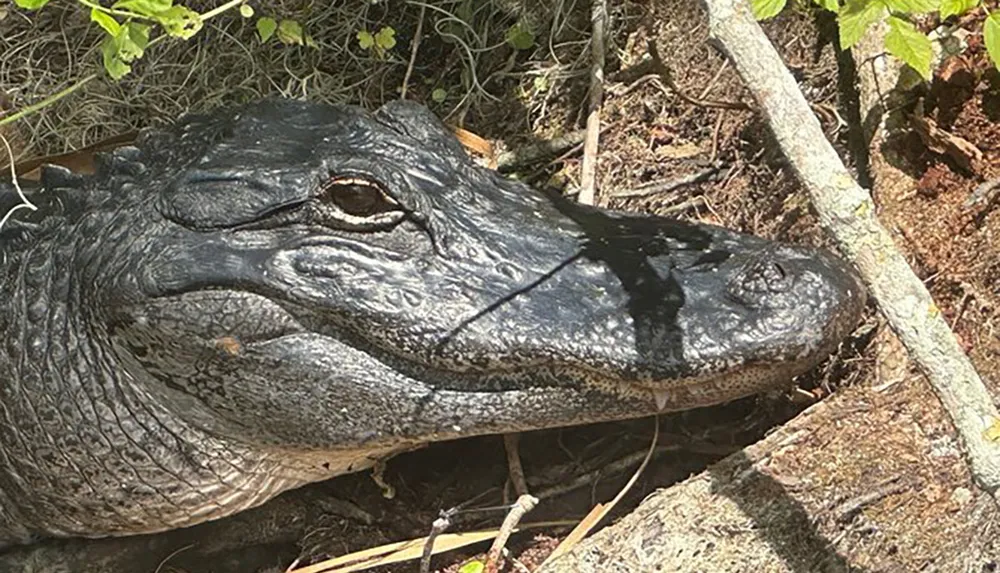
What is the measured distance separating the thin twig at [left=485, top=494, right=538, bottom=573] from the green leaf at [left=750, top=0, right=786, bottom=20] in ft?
3.90

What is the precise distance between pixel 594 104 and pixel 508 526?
60.5 inches

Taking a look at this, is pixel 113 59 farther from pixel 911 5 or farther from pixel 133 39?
pixel 911 5

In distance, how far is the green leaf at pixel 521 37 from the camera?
4.54 meters

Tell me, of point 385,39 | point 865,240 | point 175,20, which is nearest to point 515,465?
point 865,240

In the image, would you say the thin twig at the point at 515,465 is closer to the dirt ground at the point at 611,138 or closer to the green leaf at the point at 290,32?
the dirt ground at the point at 611,138

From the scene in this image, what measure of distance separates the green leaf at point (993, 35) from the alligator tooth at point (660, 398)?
0.96 meters

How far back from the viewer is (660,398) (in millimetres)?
2963

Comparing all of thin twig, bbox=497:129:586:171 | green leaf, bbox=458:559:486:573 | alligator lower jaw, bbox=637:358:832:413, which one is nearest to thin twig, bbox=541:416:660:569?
green leaf, bbox=458:559:486:573

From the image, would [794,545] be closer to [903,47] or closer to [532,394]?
[532,394]

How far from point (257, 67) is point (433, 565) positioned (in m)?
2.19

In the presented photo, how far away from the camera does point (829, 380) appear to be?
3.20 metres

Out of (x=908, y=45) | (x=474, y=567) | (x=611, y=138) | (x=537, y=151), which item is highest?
(x=908, y=45)

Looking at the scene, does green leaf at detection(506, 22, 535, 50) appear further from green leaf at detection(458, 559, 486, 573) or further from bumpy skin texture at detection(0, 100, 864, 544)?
green leaf at detection(458, 559, 486, 573)

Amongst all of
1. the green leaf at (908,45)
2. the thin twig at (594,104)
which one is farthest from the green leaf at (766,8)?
the thin twig at (594,104)
